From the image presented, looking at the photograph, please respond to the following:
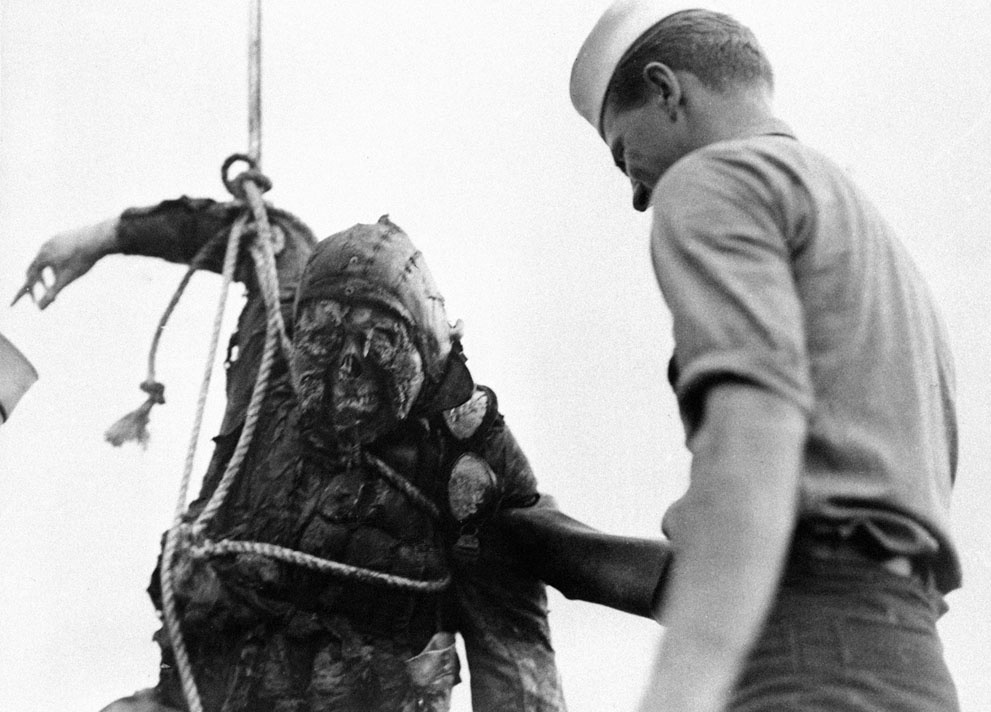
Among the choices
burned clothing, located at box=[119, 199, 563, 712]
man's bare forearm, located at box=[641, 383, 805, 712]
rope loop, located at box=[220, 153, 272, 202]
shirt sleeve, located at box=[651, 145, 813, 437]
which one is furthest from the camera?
rope loop, located at box=[220, 153, 272, 202]

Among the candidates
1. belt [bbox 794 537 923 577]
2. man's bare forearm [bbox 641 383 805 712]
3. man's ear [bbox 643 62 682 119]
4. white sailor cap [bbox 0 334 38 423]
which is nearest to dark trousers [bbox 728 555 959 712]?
belt [bbox 794 537 923 577]

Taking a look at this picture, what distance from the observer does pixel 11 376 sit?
2.46 metres

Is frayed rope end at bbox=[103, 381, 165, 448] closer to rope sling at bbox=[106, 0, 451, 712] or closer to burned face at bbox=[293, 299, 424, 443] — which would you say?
rope sling at bbox=[106, 0, 451, 712]

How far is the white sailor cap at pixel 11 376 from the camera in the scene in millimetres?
2453

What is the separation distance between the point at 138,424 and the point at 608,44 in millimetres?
1472

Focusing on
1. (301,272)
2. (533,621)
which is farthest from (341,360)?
(533,621)

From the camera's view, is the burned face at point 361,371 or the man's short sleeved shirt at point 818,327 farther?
the burned face at point 361,371

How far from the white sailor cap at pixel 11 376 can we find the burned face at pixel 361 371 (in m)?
0.50

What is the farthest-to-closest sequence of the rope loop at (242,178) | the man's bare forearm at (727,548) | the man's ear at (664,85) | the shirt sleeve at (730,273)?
1. the rope loop at (242,178)
2. the man's ear at (664,85)
3. the shirt sleeve at (730,273)
4. the man's bare forearm at (727,548)

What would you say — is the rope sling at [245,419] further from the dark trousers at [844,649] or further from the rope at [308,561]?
the dark trousers at [844,649]

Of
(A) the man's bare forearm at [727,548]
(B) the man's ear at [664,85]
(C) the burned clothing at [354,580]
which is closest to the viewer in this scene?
(A) the man's bare forearm at [727,548]

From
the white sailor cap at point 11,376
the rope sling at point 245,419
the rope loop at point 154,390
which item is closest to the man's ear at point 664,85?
the rope sling at point 245,419

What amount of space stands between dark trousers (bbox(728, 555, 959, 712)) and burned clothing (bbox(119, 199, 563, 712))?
47.3 inches

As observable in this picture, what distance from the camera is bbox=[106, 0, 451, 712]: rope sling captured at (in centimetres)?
239
